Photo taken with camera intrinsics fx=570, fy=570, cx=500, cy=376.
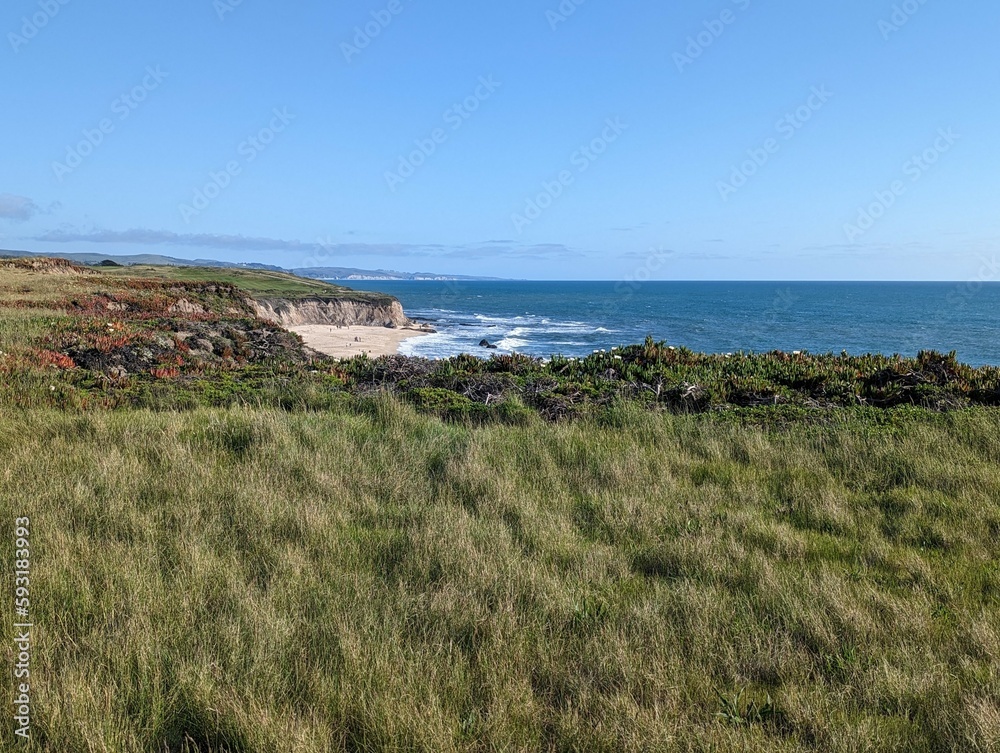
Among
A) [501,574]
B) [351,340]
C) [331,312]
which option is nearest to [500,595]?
[501,574]

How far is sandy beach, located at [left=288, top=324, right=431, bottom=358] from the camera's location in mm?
35281

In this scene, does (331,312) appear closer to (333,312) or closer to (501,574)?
(333,312)

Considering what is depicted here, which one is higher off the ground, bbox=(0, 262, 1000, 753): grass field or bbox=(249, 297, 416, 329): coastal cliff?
bbox=(249, 297, 416, 329): coastal cliff

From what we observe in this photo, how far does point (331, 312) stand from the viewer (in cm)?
5725

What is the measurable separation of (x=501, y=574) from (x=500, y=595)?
27cm

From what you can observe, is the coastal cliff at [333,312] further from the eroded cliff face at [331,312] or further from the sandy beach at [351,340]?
the sandy beach at [351,340]

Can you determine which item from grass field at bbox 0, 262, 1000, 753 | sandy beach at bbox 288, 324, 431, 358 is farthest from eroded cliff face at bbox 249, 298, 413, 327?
grass field at bbox 0, 262, 1000, 753

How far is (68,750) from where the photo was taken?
2596mm

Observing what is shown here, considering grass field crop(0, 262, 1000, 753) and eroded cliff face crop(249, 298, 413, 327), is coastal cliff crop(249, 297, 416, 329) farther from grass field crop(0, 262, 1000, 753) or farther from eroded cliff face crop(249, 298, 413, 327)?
grass field crop(0, 262, 1000, 753)

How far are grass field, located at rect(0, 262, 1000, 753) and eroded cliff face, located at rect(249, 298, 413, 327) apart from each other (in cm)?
4272

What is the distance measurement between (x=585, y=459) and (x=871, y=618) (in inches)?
147

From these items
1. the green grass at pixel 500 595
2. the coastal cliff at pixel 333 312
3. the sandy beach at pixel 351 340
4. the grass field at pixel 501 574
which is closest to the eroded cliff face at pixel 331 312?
the coastal cliff at pixel 333 312

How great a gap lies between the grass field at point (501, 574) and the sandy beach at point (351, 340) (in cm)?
2374

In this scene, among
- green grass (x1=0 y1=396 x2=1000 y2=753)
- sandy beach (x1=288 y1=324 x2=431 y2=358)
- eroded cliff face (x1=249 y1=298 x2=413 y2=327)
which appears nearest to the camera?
green grass (x1=0 y1=396 x2=1000 y2=753)
